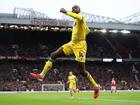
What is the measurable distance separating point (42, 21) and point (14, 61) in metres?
10.0

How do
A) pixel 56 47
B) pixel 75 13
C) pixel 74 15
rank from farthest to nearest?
pixel 56 47 → pixel 75 13 → pixel 74 15

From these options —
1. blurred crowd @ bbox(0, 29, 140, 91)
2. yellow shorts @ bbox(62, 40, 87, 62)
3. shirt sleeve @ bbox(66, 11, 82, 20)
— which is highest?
shirt sleeve @ bbox(66, 11, 82, 20)

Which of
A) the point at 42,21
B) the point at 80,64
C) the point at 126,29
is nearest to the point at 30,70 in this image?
the point at 42,21

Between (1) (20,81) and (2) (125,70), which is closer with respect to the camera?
(1) (20,81)

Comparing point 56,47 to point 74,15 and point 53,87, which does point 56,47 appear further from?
point 74,15

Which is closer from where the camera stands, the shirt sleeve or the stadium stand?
the shirt sleeve

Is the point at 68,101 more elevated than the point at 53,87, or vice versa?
Answer: the point at 68,101

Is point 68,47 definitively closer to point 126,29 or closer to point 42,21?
point 42,21

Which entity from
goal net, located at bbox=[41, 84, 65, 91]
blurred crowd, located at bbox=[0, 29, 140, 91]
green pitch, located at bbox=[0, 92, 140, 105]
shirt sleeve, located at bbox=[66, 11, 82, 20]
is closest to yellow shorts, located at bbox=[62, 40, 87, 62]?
shirt sleeve, located at bbox=[66, 11, 82, 20]

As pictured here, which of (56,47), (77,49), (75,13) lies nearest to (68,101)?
(77,49)

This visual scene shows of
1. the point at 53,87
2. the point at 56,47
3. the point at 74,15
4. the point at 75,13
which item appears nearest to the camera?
the point at 74,15

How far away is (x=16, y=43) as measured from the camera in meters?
72.1

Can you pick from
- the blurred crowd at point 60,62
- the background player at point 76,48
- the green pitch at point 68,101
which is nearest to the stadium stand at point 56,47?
the blurred crowd at point 60,62

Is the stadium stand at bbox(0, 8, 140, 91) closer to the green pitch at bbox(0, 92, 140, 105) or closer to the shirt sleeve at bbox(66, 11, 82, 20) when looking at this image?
the green pitch at bbox(0, 92, 140, 105)
